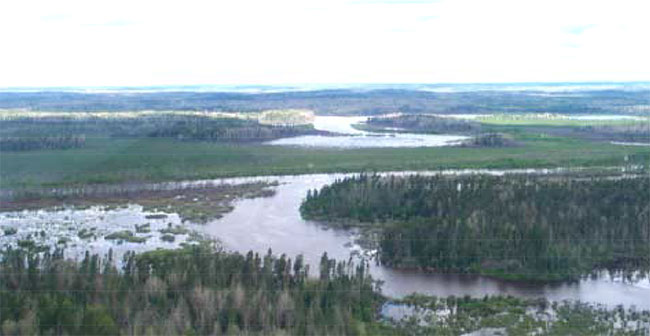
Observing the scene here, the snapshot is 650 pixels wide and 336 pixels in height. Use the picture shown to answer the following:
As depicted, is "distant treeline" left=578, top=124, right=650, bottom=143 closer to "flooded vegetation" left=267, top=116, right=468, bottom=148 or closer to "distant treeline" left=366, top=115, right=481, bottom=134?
"distant treeline" left=366, top=115, right=481, bottom=134

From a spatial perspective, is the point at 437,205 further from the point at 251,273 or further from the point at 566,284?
the point at 251,273

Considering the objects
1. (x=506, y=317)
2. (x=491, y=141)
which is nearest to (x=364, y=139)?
(x=491, y=141)

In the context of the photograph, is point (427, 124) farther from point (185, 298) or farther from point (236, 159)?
point (185, 298)

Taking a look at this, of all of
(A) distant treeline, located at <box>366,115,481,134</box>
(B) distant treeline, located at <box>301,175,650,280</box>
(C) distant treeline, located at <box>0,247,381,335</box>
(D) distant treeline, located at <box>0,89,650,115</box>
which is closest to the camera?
(C) distant treeline, located at <box>0,247,381,335</box>

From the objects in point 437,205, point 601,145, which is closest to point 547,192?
point 437,205

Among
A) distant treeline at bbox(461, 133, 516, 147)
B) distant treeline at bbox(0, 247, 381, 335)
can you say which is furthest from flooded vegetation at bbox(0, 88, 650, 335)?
distant treeline at bbox(461, 133, 516, 147)

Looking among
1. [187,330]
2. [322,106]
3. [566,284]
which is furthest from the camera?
[322,106]
